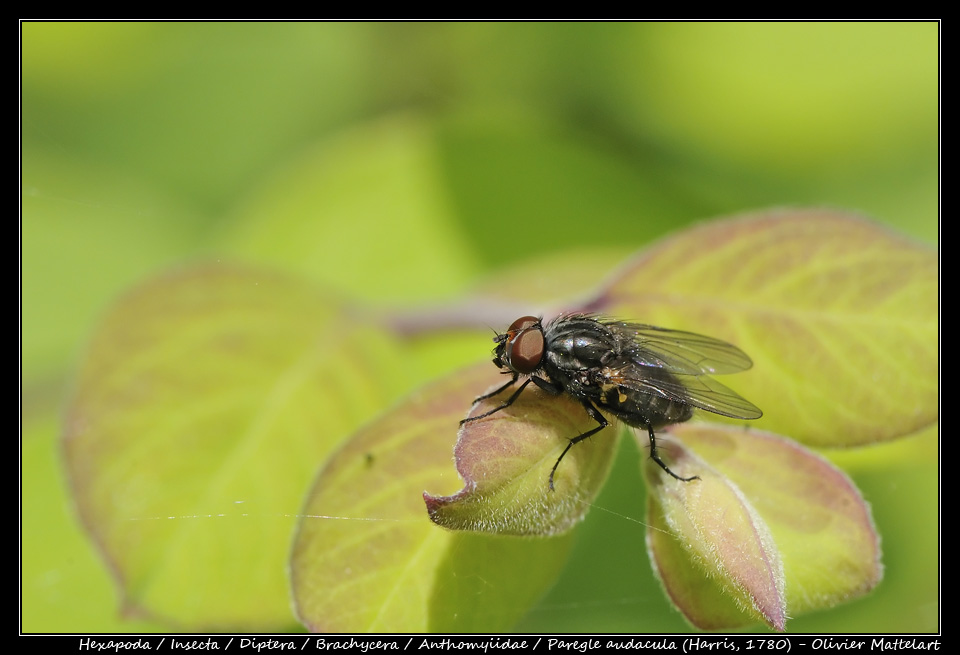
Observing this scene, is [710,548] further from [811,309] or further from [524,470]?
[811,309]

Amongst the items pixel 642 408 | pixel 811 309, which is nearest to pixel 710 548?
pixel 642 408

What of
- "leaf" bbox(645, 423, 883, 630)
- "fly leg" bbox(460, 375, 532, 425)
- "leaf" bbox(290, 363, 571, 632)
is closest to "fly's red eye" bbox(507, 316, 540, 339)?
"fly leg" bbox(460, 375, 532, 425)

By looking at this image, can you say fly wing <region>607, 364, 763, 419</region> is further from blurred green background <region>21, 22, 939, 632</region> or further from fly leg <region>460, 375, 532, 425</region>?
blurred green background <region>21, 22, 939, 632</region>

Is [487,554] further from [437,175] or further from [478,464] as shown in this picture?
[437,175]

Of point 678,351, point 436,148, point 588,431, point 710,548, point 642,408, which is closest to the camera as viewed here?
point 710,548

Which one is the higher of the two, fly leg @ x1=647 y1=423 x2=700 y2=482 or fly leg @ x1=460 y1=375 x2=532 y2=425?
fly leg @ x1=460 y1=375 x2=532 y2=425

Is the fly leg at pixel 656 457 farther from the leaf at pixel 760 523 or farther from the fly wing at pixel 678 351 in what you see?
the fly wing at pixel 678 351
